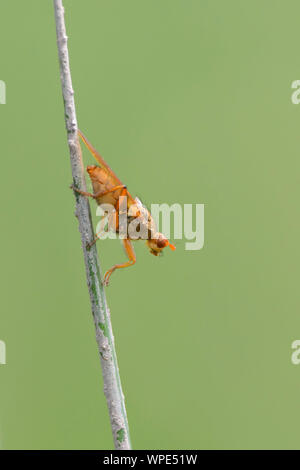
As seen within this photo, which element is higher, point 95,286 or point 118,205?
Answer: point 118,205

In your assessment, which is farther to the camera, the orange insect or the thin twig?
the orange insect

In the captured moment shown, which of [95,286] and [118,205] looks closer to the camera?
[95,286]

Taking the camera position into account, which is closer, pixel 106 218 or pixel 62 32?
pixel 62 32

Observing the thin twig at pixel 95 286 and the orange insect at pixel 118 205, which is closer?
the thin twig at pixel 95 286
